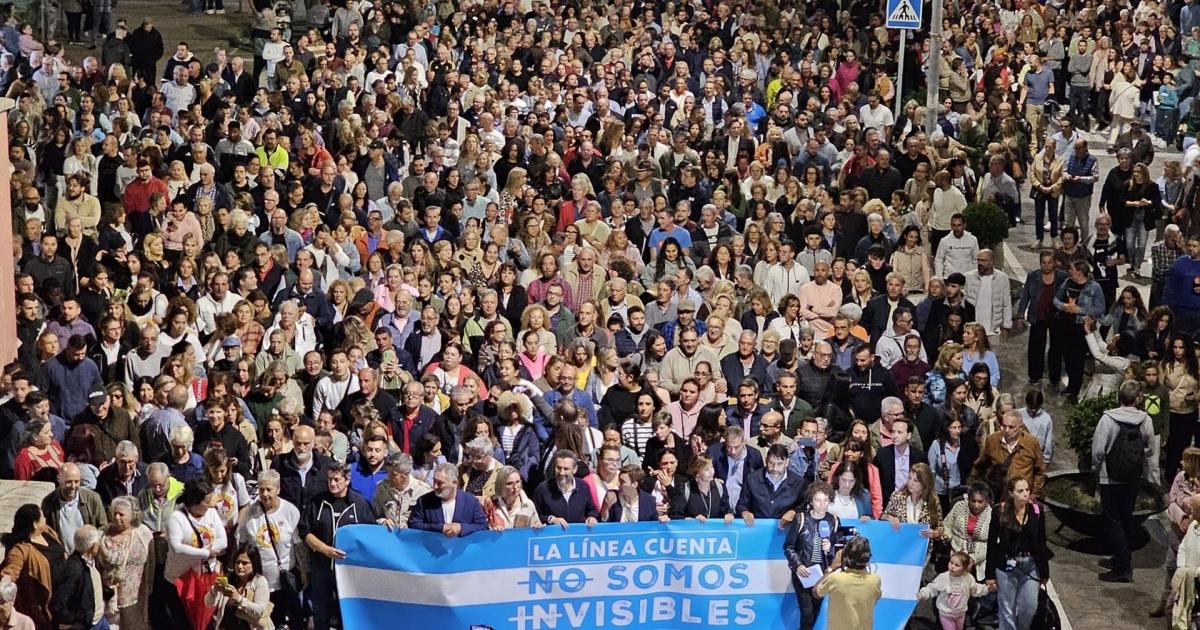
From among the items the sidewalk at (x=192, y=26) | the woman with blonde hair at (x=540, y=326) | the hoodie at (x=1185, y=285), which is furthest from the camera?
the sidewalk at (x=192, y=26)

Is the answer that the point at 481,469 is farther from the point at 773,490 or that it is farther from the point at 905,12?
the point at 905,12

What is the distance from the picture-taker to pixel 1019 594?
15391 mm

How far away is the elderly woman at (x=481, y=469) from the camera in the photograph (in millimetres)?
15562

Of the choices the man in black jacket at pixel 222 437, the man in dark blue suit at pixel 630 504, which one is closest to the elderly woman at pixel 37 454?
the man in black jacket at pixel 222 437

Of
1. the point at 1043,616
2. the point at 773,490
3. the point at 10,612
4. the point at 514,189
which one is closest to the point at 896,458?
the point at 773,490

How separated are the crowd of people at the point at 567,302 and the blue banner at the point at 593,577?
0.16 m

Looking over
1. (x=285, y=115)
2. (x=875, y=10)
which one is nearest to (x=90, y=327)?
(x=285, y=115)

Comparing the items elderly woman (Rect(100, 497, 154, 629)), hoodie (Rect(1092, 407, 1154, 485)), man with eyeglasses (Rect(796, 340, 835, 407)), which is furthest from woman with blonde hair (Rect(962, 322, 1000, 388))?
elderly woman (Rect(100, 497, 154, 629))

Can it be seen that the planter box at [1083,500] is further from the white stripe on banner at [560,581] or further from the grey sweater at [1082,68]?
the grey sweater at [1082,68]

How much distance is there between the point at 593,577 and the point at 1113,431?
474 cm

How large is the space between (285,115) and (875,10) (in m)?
12.1

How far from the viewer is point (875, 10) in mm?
33406

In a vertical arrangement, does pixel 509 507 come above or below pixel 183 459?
below

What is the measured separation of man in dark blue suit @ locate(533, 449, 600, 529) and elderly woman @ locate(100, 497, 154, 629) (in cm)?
278
